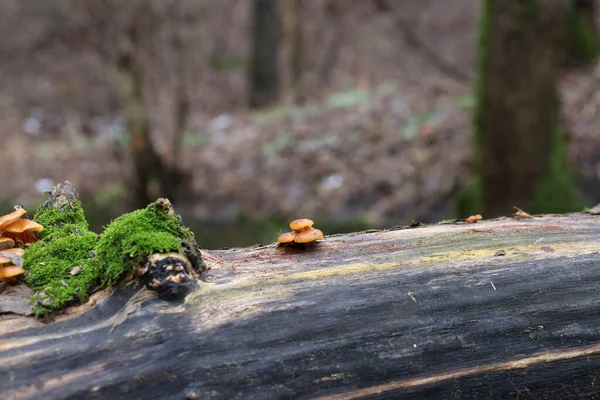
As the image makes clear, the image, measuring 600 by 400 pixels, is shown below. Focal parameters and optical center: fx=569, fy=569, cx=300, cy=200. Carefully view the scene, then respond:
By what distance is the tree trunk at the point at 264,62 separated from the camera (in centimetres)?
1477

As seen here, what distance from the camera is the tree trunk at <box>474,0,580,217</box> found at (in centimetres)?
592

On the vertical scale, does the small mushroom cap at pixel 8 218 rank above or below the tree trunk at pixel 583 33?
below

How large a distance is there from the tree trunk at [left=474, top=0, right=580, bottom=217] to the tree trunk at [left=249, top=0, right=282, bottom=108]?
921 centimetres

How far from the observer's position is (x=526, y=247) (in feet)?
7.98

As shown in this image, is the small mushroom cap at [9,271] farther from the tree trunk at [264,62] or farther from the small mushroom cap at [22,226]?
the tree trunk at [264,62]

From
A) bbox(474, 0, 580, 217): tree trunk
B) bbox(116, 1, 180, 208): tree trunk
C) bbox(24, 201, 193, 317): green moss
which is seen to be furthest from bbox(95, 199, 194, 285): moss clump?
bbox(116, 1, 180, 208): tree trunk

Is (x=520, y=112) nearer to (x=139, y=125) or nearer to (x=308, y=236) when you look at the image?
(x=308, y=236)

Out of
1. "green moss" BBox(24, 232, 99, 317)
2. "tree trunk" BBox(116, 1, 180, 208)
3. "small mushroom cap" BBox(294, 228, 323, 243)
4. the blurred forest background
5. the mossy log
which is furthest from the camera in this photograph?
"tree trunk" BBox(116, 1, 180, 208)

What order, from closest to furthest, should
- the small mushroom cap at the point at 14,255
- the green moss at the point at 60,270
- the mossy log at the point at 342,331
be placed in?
the mossy log at the point at 342,331 → the green moss at the point at 60,270 → the small mushroom cap at the point at 14,255

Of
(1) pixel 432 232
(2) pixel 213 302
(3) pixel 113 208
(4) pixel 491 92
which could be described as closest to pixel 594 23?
(4) pixel 491 92

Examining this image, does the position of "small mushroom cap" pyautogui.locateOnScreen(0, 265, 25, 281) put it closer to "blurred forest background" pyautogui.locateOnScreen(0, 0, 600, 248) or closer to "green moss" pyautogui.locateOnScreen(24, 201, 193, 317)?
"green moss" pyautogui.locateOnScreen(24, 201, 193, 317)

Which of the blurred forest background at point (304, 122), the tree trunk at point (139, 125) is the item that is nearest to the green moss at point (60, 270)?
the blurred forest background at point (304, 122)

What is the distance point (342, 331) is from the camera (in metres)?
1.98

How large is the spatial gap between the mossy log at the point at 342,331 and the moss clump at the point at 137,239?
96mm
